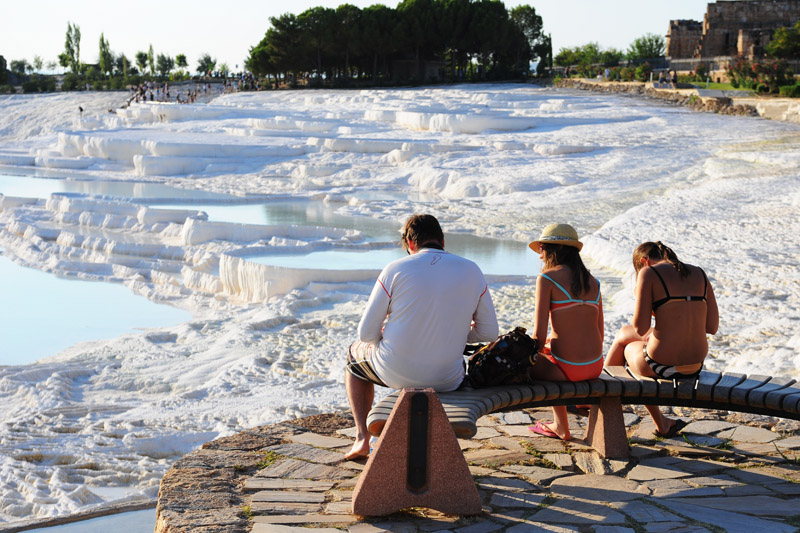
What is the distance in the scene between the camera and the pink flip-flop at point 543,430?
4.24 metres

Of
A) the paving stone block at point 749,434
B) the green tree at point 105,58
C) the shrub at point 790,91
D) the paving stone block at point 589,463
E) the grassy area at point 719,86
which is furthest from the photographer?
the green tree at point 105,58

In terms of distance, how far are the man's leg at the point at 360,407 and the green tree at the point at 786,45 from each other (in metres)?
35.5

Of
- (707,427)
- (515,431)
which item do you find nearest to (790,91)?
(707,427)

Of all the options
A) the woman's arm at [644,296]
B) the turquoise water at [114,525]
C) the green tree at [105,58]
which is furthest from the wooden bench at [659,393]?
the green tree at [105,58]

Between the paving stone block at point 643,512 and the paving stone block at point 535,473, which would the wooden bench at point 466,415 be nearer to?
the paving stone block at point 535,473

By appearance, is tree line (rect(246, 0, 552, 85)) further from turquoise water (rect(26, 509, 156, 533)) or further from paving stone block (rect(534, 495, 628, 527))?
paving stone block (rect(534, 495, 628, 527))

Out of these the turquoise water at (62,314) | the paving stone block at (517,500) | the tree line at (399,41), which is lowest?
the turquoise water at (62,314)

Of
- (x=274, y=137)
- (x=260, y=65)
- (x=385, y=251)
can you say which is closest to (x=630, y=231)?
(x=385, y=251)

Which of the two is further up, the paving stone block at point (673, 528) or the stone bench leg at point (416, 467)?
the stone bench leg at point (416, 467)

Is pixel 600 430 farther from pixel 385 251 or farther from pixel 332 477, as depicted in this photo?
pixel 385 251

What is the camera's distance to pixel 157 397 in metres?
6.84

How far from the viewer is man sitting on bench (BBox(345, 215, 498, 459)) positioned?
3443 mm

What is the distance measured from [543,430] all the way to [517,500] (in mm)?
986

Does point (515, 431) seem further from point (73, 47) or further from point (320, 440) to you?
point (73, 47)
